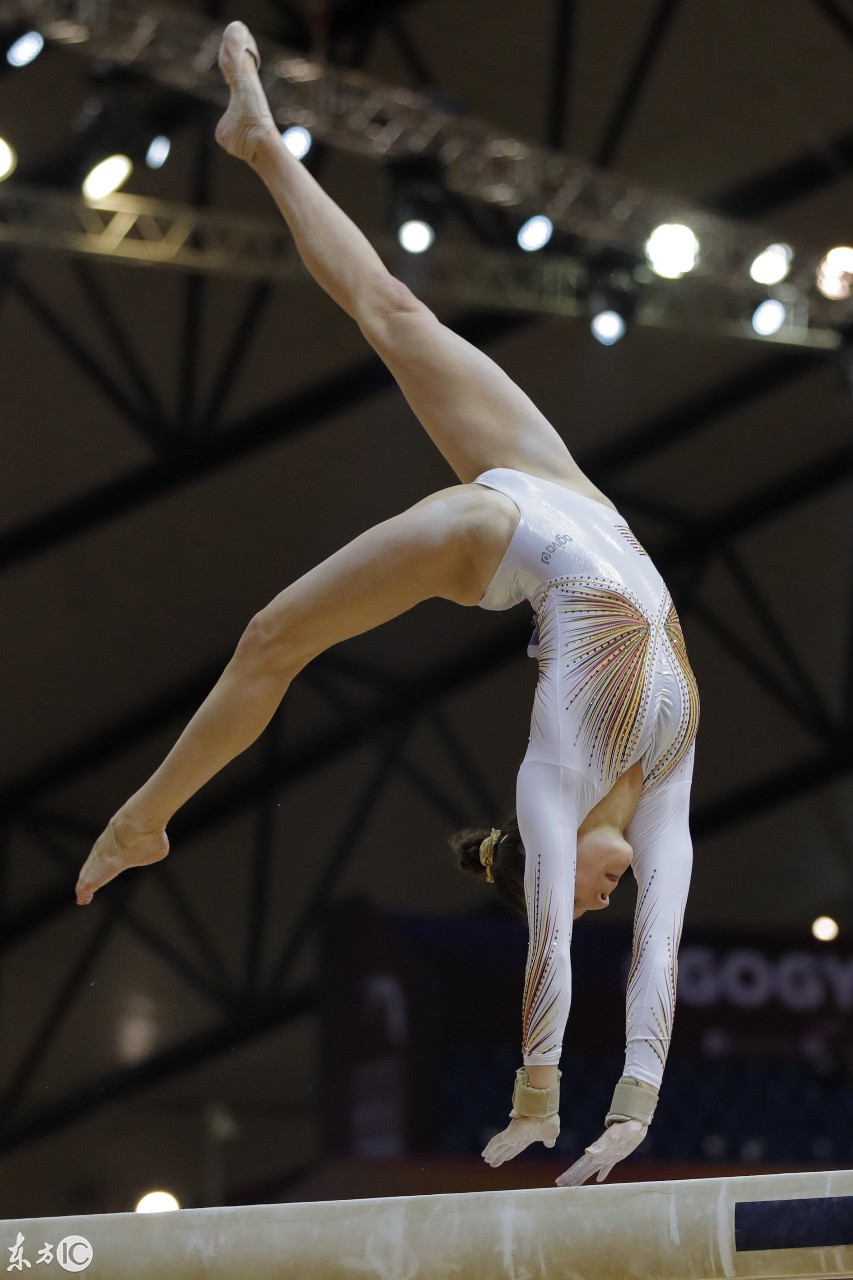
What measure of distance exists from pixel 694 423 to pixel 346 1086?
14.4 feet

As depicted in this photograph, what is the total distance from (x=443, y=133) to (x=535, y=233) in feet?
2.34

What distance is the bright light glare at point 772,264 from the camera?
7.95 meters

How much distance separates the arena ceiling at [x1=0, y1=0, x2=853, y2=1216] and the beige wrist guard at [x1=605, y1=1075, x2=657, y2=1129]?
→ 495 centimetres

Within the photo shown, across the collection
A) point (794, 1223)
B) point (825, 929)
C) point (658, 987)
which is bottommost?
point (794, 1223)

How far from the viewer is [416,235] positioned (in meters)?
7.35

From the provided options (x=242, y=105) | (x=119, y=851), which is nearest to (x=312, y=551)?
(x=242, y=105)

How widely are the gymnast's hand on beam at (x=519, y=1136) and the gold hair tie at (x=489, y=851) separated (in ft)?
1.89

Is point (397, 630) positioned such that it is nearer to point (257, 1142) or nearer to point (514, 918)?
point (514, 918)

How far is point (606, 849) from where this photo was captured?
3373 mm

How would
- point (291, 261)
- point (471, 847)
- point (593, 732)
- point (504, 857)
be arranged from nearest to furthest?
point (593, 732) < point (504, 857) < point (471, 847) < point (291, 261)

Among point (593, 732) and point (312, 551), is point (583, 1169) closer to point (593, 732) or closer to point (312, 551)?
point (593, 732)

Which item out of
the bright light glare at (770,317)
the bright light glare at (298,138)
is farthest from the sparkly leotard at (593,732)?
the bright light glare at (770,317)

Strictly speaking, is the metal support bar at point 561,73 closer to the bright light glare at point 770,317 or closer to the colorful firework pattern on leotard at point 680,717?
the bright light glare at point 770,317

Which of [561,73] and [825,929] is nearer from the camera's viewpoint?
[561,73]
